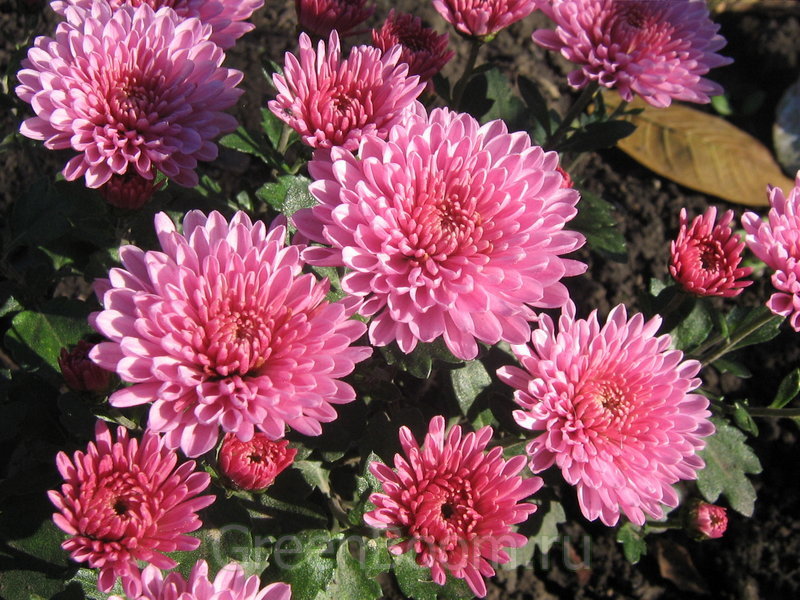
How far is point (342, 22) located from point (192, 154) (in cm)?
56

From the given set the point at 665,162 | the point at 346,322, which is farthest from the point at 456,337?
the point at 665,162

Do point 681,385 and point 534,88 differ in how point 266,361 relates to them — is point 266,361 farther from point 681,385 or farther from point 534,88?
point 534,88

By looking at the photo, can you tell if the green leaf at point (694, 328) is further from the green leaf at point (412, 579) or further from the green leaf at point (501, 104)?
the green leaf at point (412, 579)

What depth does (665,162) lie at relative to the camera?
3211mm

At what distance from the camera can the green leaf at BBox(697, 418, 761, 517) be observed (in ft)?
6.89

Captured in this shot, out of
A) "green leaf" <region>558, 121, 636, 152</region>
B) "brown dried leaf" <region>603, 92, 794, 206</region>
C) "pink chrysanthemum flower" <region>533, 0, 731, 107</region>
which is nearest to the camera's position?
"pink chrysanthemum flower" <region>533, 0, 731, 107</region>

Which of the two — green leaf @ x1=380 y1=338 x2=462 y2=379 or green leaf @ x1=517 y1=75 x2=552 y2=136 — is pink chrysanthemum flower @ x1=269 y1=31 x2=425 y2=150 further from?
green leaf @ x1=517 y1=75 x2=552 y2=136

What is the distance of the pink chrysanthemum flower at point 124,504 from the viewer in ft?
4.24

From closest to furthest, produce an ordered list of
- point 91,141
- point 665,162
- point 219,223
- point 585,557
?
point 219,223, point 91,141, point 585,557, point 665,162

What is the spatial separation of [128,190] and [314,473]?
2.76 feet

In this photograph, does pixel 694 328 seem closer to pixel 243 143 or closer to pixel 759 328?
pixel 759 328

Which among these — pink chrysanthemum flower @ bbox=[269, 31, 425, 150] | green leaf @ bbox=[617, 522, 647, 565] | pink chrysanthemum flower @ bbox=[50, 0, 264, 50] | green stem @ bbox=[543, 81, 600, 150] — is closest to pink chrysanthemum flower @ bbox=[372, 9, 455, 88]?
pink chrysanthemum flower @ bbox=[269, 31, 425, 150]

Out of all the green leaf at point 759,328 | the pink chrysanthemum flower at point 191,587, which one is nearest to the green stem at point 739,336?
the green leaf at point 759,328

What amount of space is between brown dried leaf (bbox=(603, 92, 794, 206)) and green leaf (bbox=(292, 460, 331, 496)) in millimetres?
2107
